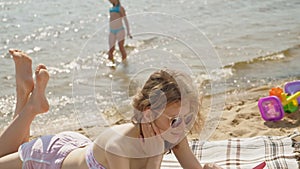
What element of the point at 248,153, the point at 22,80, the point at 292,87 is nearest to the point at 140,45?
the point at 292,87

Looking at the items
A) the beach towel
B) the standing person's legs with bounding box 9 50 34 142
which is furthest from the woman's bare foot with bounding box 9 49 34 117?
the beach towel

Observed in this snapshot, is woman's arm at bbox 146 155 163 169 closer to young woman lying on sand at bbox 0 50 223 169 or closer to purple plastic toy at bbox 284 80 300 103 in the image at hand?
young woman lying on sand at bbox 0 50 223 169

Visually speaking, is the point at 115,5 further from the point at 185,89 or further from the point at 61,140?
the point at 185,89

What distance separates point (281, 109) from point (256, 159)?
0.92 meters

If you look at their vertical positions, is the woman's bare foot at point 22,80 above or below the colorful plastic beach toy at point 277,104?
above

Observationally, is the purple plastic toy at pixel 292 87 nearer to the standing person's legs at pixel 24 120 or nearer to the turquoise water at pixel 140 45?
the turquoise water at pixel 140 45

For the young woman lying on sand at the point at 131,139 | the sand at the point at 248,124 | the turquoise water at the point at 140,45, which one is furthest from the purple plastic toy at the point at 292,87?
the young woman lying on sand at the point at 131,139

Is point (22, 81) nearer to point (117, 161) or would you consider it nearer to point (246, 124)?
point (117, 161)

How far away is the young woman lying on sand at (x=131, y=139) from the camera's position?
236 cm

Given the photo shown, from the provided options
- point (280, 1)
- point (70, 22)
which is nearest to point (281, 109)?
point (70, 22)

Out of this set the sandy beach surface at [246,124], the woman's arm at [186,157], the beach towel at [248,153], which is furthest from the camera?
the sandy beach surface at [246,124]

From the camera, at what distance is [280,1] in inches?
428

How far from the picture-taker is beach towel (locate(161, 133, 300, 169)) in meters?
3.42

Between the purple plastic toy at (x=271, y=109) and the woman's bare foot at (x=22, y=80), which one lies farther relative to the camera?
the purple plastic toy at (x=271, y=109)
